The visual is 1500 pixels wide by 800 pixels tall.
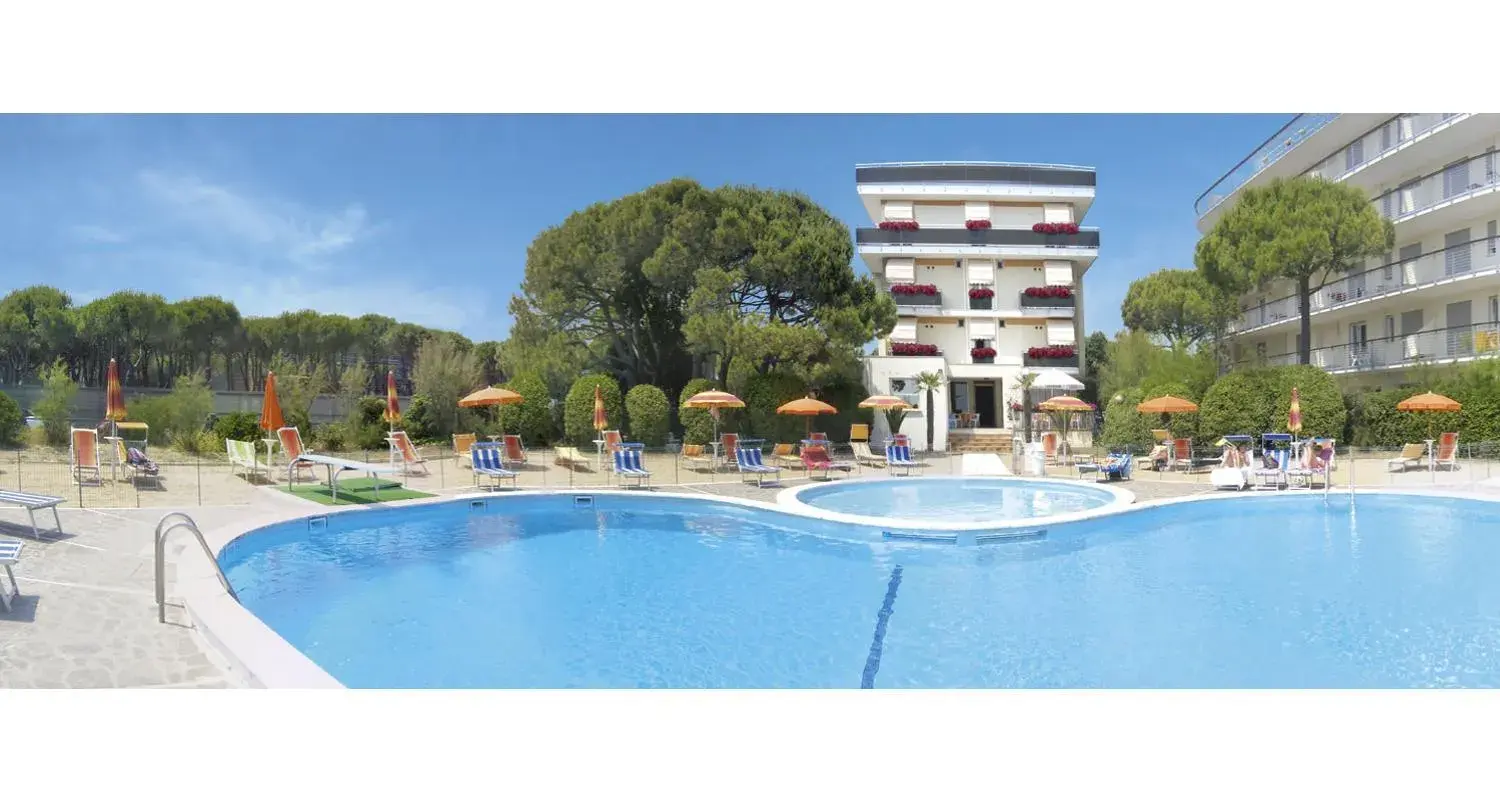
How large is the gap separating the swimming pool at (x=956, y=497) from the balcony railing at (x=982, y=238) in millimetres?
17878

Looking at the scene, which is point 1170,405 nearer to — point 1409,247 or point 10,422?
point 1409,247

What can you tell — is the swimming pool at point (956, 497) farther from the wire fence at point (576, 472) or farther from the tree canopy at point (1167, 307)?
the tree canopy at point (1167, 307)

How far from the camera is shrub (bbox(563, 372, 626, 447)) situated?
2153cm

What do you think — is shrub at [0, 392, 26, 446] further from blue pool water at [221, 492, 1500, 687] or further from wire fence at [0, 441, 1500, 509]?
blue pool water at [221, 492, 1500, 687]

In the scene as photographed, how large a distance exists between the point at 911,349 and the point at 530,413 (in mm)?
14449

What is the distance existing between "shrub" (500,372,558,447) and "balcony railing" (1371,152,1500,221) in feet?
88.0

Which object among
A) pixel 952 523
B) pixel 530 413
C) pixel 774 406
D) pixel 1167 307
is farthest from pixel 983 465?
pixel 1167 307

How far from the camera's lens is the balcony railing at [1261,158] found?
1038 inches

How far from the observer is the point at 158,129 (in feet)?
32.7

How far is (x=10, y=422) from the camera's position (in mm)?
17891

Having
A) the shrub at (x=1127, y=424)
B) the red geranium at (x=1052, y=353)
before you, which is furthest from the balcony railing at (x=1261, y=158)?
the shrub at (x=1127, y=424)

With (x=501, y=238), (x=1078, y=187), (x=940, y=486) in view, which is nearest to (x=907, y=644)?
(x=940, y=486)
